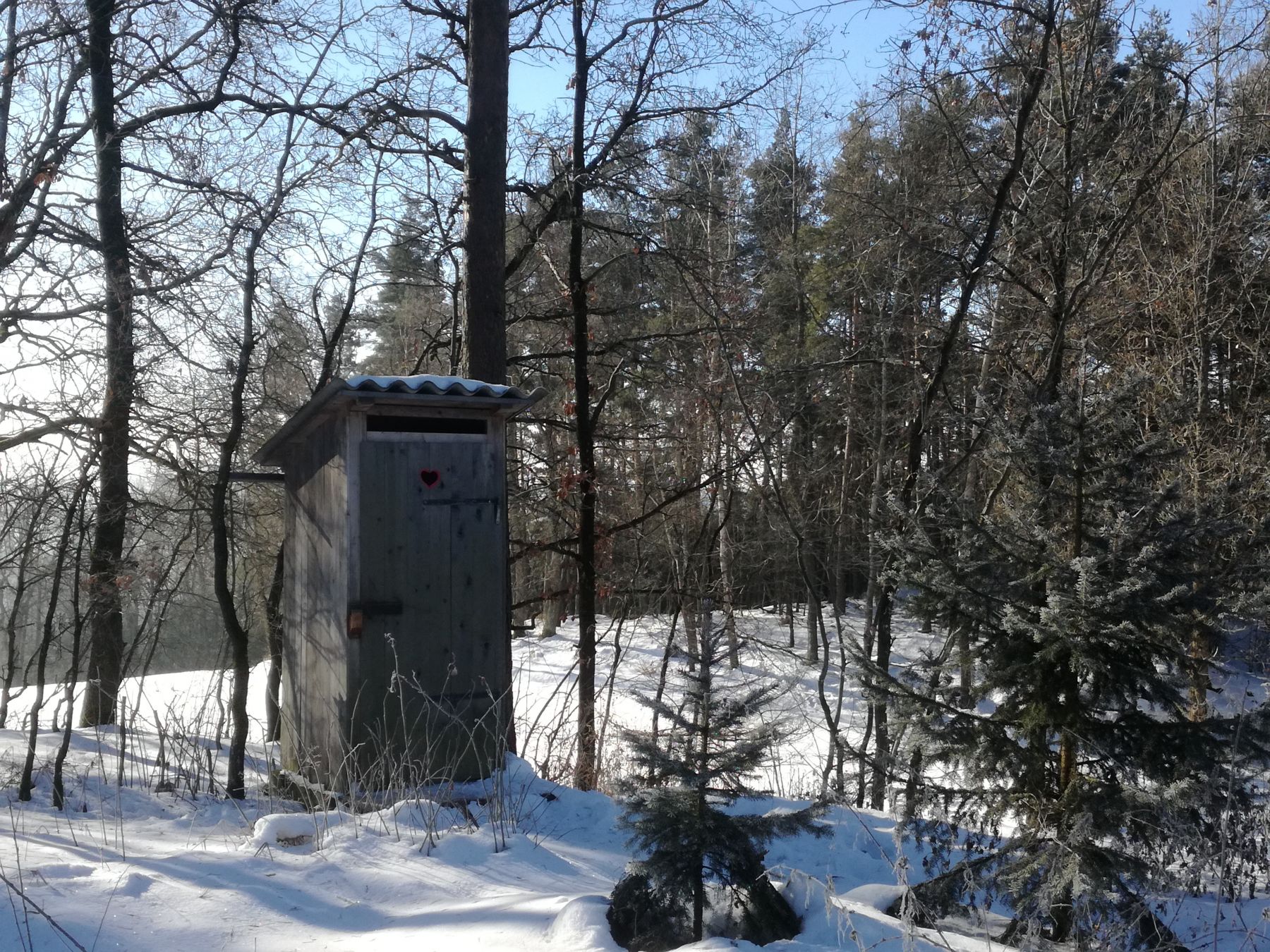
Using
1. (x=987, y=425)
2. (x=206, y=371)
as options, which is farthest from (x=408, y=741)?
(x=206, y=371)

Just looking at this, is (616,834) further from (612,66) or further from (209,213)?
(612,66)

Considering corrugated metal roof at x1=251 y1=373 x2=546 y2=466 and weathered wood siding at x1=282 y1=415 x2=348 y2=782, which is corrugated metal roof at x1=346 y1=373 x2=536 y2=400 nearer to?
corrugated metal roof at x1=251 y1=373 x2=546 y2=466

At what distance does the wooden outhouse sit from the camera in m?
5.61

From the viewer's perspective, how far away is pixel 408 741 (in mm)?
5508

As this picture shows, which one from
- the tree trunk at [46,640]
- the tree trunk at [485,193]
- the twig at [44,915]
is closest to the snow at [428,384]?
the tree trunk at [46,640]

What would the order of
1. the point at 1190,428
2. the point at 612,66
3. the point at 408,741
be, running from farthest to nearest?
the point at 1190,428 < the point at 612,66 < the point at 408,741

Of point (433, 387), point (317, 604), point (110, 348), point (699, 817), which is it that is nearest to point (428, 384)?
point (433, 387)

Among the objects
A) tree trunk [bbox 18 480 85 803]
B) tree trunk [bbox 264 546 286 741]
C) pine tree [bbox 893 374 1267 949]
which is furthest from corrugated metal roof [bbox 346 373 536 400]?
tree trunk [bbox 264 546 286 741]

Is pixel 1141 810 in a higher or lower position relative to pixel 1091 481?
lower

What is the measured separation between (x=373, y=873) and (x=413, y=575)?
216 centimetres

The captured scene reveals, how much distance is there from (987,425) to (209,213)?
6.43 metres

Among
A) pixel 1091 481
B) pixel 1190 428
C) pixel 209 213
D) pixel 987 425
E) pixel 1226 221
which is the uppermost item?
pixel 1226 221

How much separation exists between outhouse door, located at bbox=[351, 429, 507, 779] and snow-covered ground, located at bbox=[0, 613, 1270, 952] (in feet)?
1.57

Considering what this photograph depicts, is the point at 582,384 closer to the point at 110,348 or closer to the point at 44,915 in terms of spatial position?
the point at 110,348
